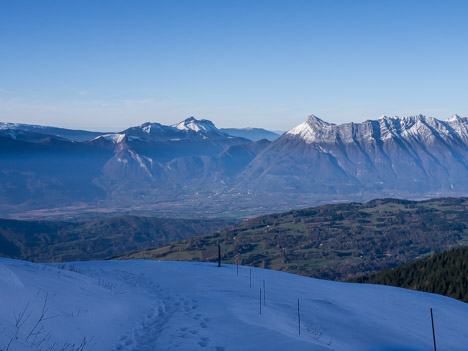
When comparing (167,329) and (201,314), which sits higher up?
(167,329)

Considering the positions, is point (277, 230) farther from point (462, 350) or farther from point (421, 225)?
point (462, 350)

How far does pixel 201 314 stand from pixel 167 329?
6.78ft

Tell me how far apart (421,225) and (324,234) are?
4661cm

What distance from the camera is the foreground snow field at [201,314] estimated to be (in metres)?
12.3

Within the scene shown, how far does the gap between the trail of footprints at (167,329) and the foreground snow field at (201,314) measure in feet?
0.10

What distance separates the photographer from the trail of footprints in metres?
12.2

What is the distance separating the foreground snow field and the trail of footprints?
0.10ft

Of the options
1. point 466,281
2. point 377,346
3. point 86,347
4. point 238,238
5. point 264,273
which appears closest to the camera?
point 86,347

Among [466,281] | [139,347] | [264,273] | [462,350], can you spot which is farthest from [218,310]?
[466,281]

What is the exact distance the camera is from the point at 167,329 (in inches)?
538

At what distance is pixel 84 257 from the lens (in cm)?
18412

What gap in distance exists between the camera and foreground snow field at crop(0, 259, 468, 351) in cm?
1230

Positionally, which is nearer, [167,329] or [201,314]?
[167,329]

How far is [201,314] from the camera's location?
15.5 metres
